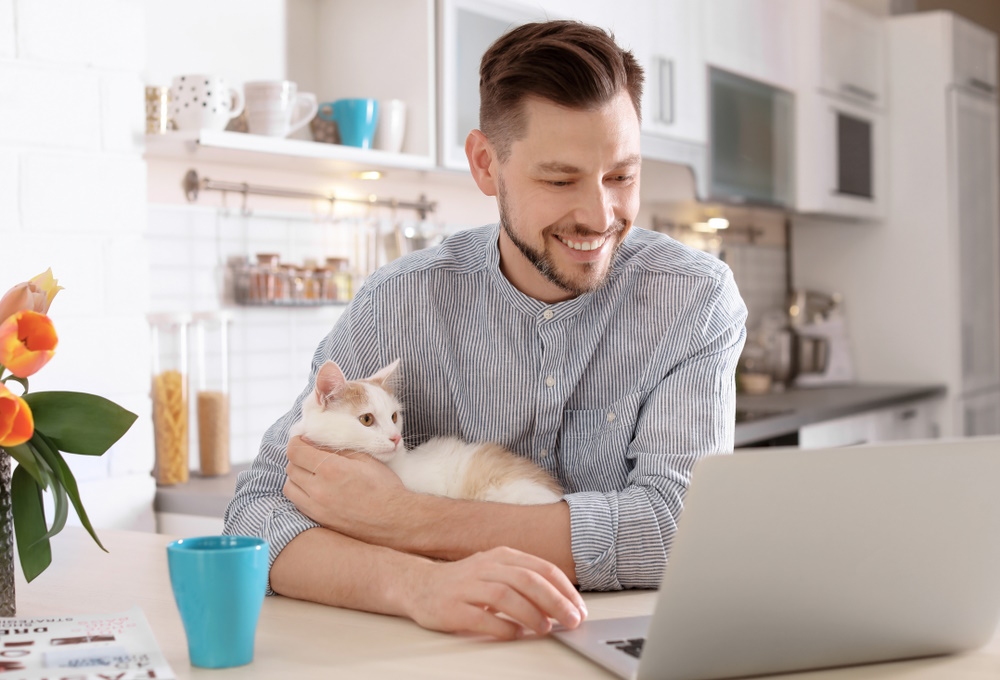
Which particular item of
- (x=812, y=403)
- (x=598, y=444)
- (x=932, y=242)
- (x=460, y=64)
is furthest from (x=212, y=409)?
(x=932, y=242)

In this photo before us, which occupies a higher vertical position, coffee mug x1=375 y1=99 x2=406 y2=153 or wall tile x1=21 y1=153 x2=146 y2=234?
coffee mug x1=375 y1=99 x2=406 y2=153

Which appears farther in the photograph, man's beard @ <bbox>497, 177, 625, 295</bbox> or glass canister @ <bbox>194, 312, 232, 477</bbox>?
glass canister @ <bbox>194, 312, 232, 477</bbox>

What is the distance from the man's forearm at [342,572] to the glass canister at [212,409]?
1.10m

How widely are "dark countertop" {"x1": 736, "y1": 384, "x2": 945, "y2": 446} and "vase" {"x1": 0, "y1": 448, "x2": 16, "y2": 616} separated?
2027 mm

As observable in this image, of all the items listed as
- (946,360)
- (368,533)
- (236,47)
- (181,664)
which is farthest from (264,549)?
(946,360)

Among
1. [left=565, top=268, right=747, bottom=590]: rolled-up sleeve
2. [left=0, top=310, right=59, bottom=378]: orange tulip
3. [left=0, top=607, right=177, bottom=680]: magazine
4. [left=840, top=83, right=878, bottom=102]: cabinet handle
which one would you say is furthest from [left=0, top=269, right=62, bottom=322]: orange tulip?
[left=840, top=83, right=878, bottom=102]: cabinet handle

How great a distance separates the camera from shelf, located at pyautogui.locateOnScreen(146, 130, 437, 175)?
1.99m

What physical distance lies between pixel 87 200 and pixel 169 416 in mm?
461

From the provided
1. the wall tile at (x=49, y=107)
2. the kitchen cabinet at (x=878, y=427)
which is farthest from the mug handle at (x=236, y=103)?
the kitchen cabinet at (x=878, y=427)

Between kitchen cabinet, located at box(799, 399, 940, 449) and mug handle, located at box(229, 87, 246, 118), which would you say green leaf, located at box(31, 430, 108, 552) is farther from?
kitchen cabinet, located at box(799, 399, 940, 449)

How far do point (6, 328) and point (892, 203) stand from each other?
12.3 ft

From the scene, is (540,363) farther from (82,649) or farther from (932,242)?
(932,242)

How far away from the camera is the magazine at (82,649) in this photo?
2.69 feet

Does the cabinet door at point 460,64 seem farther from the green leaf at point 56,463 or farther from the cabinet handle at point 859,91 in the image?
the cabinet handle at point 859,91
